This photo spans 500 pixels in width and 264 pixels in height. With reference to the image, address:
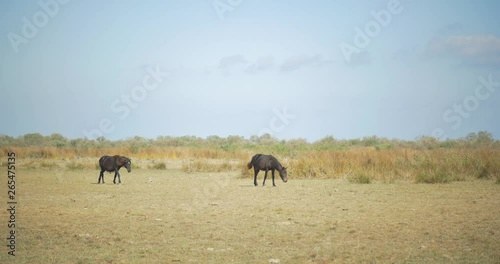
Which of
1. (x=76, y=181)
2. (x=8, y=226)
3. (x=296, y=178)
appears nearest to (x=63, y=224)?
(x=8, y=226)

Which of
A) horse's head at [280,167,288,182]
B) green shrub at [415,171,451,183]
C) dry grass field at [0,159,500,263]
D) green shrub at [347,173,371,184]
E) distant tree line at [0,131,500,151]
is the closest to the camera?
dry grass field at [0,159,500,263]

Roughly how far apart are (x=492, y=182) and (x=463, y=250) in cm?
1337

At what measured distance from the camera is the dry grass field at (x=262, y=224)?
9.50 metres

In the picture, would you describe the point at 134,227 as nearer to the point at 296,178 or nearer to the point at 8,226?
the point at 8,226

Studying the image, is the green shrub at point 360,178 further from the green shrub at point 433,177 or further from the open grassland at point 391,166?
the green shrub at point 433,177

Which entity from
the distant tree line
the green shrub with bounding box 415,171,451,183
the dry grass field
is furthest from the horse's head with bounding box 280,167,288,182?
the distant tree line

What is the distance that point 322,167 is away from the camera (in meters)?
26.7

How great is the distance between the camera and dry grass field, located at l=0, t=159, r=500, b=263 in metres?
9.50

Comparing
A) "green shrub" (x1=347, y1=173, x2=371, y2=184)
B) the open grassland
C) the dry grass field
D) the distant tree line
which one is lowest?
the dry grass field

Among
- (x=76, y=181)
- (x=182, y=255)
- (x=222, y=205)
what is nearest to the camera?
(x=182, y=255)

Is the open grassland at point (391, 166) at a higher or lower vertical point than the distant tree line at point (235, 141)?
lower

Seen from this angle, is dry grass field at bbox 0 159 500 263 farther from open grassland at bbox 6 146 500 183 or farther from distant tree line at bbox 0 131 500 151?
distant tree line at bbox 0 131 500 151

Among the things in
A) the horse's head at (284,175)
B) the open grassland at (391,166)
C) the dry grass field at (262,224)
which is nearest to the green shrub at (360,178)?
the open grassland at (391,166)

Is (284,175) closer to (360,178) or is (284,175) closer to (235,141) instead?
(360,178)
